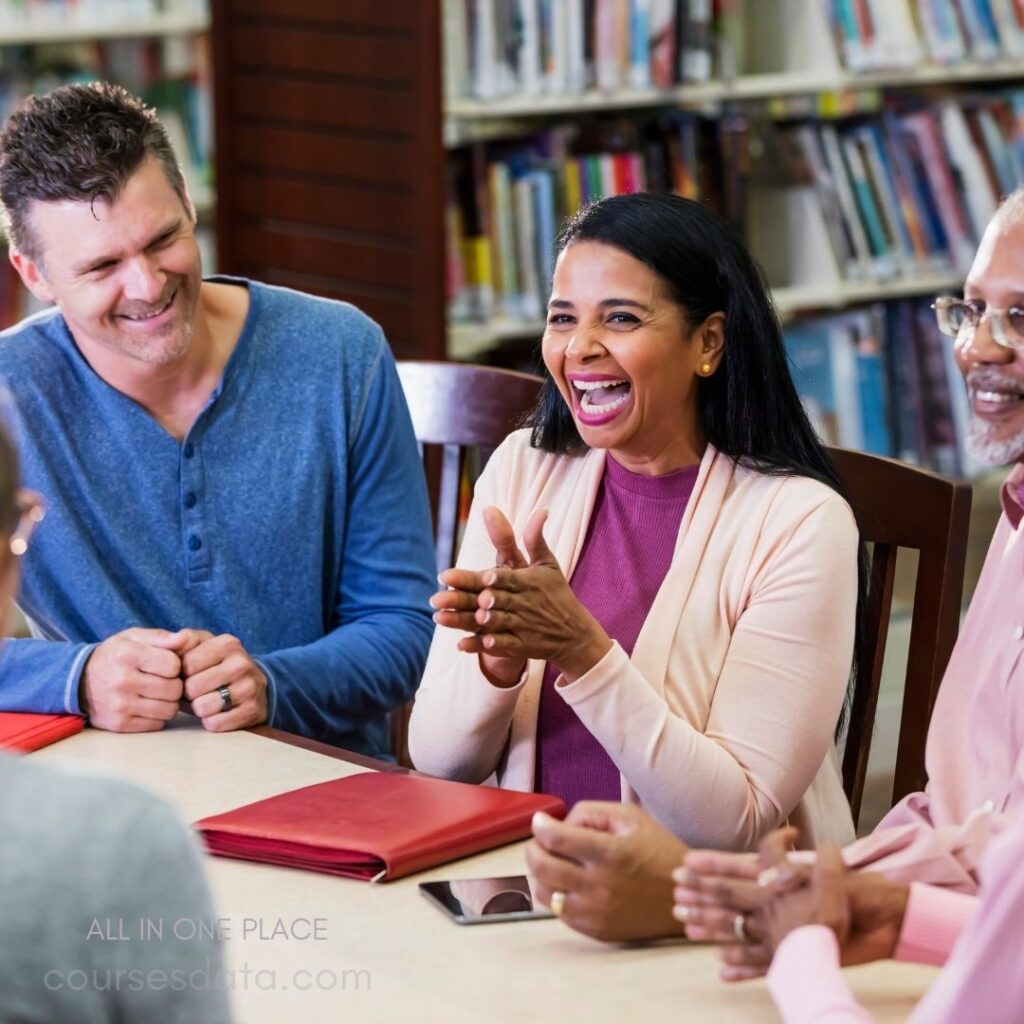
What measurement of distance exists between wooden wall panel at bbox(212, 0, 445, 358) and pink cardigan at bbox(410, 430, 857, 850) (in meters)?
1.58

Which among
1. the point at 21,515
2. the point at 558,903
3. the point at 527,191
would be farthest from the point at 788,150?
the point at 21,515

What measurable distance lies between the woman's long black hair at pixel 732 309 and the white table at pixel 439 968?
544 millimetres

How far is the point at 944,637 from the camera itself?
178cm

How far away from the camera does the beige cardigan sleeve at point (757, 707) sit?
1.61 m

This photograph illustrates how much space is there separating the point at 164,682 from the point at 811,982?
0.86 m

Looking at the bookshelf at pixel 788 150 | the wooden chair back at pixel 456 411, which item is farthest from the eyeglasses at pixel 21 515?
the bookshelf at pixel 788 150

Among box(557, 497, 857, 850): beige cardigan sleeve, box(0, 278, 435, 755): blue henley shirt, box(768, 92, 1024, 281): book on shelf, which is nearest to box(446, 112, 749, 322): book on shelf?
box(768, 92, 1024, 281): book on shelf

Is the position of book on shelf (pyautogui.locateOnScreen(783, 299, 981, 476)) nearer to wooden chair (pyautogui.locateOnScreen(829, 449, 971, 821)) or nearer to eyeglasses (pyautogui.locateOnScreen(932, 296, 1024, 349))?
wooden chair (pyautogui.locateOnScreen(829, 449, 971, 821))

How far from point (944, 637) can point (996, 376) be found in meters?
0.38

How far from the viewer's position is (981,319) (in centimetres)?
150

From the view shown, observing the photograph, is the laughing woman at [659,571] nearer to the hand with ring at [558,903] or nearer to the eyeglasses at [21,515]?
the hand with ring at [558,903]

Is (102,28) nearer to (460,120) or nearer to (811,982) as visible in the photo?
(460,120)

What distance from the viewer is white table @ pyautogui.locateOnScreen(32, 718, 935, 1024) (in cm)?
119

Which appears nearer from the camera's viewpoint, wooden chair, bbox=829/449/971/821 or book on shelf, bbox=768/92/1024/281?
wooden chair, bbox=829/449/971/821
